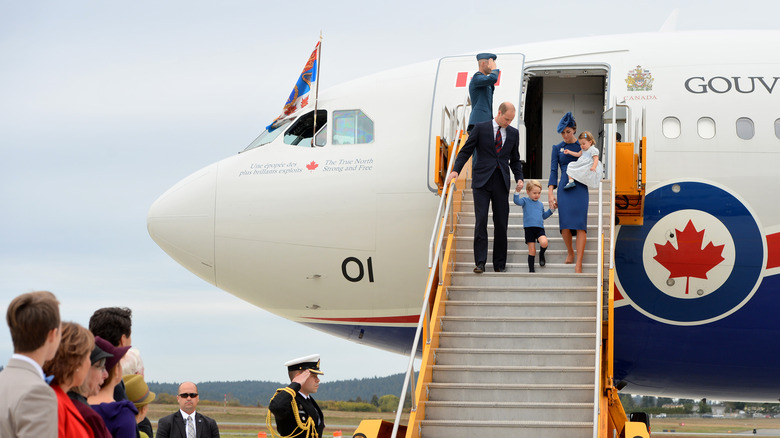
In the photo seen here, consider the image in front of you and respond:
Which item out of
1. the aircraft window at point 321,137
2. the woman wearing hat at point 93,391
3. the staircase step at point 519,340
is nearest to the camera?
the woman wearing hat at point 93,391

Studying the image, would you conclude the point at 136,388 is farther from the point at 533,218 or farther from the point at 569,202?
the point at 569,202

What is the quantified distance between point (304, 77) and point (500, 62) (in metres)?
2.77

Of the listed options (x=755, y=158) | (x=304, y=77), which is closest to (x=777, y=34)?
(x=755, y=158)

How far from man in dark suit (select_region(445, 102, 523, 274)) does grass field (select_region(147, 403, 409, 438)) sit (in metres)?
20.7

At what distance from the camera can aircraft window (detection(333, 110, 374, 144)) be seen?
11.4 meters

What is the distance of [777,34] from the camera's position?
11664mm

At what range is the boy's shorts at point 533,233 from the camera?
9488 millimetres

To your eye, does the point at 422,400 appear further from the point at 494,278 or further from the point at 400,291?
the point at 400,291

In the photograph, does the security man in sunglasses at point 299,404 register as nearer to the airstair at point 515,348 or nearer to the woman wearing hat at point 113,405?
the airstair at point 515,348

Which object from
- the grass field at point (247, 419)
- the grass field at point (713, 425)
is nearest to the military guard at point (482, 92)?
the grass field at point (247, 419)

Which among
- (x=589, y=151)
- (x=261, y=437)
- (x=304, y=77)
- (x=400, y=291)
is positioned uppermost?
(x=304, y=77)

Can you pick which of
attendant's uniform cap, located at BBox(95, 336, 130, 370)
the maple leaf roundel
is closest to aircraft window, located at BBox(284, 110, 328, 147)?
the maple leaf roundel

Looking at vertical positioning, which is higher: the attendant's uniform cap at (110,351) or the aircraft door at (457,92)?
the aircraft door at (457,92)

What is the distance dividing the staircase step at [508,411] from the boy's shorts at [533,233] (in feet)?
6.79
